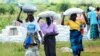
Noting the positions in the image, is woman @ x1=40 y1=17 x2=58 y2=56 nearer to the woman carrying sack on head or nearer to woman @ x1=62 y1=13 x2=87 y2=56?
the woman carrying sack on head

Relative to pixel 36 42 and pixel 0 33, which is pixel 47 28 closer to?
pixel 36 42

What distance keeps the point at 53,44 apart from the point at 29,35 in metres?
0.62

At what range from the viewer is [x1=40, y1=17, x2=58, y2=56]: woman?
9.22m

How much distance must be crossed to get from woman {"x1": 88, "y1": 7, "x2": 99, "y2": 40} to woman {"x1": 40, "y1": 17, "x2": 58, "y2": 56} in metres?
2.26

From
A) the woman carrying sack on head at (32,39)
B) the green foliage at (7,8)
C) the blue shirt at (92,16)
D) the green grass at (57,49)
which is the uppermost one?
the green foliage at (7,8)

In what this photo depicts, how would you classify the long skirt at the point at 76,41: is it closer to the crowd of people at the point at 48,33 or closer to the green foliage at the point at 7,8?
the crowd of people at the point at 48,33

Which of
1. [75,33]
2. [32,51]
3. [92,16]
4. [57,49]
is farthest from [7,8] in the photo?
[32,51]

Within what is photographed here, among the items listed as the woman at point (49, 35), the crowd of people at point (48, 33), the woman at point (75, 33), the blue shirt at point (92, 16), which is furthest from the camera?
the blue shirt at point (92, 16)

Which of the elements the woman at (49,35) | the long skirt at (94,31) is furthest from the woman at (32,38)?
the long skirt at (94,31)

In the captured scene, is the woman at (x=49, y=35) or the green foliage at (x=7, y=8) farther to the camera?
the green foliage at (x=7, y=8)

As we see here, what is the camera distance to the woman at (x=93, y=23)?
37.1 feet

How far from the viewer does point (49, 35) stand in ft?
30.3

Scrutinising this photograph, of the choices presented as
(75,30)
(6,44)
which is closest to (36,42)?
(75,30)

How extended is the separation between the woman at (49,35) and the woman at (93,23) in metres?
2.26
